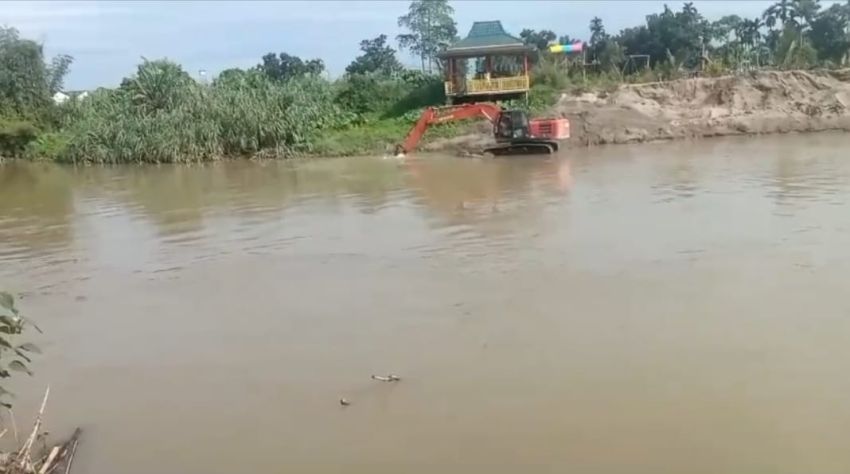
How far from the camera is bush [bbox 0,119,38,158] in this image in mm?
35219

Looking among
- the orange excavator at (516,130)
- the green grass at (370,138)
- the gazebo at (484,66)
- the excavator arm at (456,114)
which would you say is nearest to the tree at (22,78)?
the green grass at (370,138)

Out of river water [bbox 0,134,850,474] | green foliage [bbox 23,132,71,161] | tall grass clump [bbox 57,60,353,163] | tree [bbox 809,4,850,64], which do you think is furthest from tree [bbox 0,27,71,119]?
tree [bbox 809,4,850,64]

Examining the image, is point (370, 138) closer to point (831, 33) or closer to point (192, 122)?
point (192, 122)

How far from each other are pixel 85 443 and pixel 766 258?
26.1ft

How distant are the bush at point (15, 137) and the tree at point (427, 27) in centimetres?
2245

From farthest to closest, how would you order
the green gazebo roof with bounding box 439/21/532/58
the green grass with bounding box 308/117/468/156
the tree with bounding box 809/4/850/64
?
the tree with bounding box 809/4/850/64, the green gazebo roof with bounding box 439/21/532/58, the green grass with bounding box 308/117/468/156

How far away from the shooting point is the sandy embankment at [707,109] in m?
30.9

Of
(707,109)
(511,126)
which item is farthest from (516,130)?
(707,109)

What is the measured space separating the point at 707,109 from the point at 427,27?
2294cm

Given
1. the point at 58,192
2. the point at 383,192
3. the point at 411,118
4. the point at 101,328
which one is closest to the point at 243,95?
the point at 411,118

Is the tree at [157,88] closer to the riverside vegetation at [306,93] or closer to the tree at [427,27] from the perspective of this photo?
the riverside vegetation at [306,93]

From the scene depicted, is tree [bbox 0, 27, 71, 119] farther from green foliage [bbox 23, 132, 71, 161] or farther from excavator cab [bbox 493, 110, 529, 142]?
excavator cab [bbox 493, 110, 529, 142]

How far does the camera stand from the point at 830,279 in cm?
952

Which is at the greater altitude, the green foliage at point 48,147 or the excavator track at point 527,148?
the green foliage at point 48,147
